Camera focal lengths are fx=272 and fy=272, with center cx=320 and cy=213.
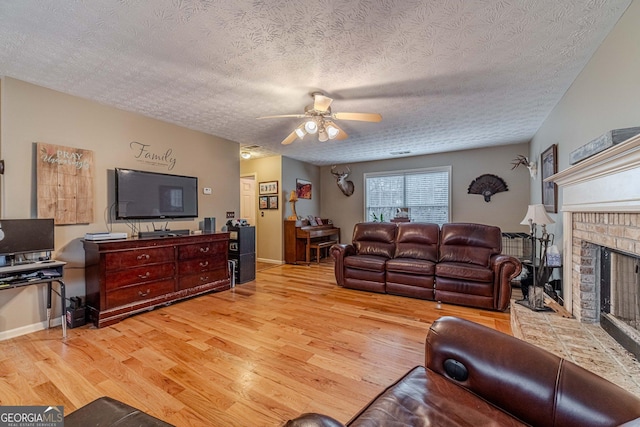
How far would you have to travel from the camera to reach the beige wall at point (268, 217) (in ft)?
20.0

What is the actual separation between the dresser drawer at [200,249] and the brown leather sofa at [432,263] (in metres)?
1.72

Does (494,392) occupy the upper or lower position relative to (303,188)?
lower

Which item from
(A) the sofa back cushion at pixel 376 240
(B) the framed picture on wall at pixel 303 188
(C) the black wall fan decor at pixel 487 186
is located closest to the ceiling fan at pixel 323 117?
(A) the sofa back cushion at pixel 376 240

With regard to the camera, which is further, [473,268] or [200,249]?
[200,249]

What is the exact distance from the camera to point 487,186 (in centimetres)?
536

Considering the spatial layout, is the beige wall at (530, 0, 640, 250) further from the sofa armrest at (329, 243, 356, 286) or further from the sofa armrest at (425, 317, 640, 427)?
the sofa armrest at (329, 243, 356, 286)

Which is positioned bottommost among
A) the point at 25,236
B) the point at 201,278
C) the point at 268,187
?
the point at 201,278

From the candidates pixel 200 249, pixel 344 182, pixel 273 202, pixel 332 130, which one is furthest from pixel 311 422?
pixel 344 182

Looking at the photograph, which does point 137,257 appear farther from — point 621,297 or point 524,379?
point 621,297

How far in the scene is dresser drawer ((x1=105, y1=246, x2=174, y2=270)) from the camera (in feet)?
9.48

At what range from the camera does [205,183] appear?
14.3ft

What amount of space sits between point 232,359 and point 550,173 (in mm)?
4120

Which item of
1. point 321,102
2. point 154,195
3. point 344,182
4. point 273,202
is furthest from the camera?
point 344,182

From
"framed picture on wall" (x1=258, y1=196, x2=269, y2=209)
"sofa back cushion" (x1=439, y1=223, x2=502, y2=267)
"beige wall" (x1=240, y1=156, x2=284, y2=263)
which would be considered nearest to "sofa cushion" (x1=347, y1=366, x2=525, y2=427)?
"sofa back cushion" (x1=439, y1=223, x2=502, y2=267)
